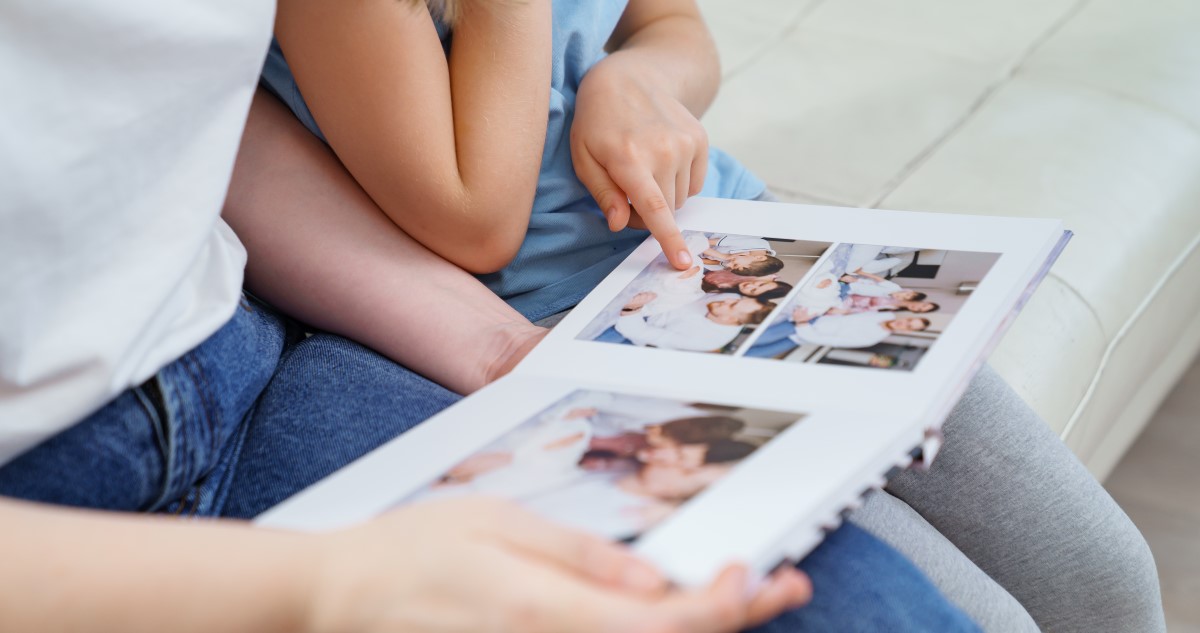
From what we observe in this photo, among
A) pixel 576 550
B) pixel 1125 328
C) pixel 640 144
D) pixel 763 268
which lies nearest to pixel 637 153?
pixel 640 144

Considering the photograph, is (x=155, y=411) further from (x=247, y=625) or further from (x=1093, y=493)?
(x=1093, y=493)

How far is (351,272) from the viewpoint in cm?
65

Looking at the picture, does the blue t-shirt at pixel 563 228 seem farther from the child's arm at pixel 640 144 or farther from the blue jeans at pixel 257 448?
the blue jeans at pixel 257 448

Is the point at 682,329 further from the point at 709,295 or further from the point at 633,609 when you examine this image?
the point at 633,609

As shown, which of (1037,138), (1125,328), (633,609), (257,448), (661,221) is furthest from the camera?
(1037,138)

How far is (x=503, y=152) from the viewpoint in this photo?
0.66m

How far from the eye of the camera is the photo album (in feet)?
1.42

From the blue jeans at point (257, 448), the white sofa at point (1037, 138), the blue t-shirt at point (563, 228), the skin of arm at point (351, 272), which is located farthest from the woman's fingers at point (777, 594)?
the white sofa at point (1037, 138)

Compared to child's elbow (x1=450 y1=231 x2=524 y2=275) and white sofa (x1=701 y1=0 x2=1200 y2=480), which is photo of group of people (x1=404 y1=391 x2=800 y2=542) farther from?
white sofa (x1=701 y1=0 x2=1200 y2=480)

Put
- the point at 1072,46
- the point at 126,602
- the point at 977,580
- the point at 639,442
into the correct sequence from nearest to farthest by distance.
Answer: the point at 126,602 < the point at 639,442 < the point at 977,580 < the point at 1072,46

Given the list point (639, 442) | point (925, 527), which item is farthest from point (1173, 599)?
point (639, 442)

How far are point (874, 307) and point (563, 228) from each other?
240 mm

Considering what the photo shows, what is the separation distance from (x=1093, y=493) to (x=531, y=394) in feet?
1.35

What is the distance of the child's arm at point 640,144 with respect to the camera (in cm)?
68
